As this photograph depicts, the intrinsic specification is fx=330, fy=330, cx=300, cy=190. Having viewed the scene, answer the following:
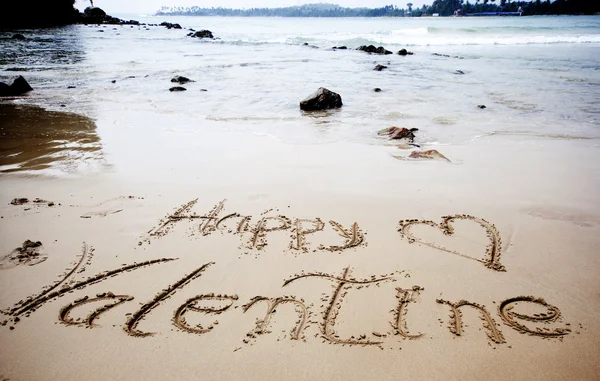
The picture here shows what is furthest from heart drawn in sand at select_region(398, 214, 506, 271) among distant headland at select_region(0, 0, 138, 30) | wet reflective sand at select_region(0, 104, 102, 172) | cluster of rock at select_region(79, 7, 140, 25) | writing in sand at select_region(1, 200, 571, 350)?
cluster of rock at select_region(79, 7, 140, 25)

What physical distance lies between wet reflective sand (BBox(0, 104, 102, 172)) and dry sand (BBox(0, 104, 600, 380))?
1.86 ft

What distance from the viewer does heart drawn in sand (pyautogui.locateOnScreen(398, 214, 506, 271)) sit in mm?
2355

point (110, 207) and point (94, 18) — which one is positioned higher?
point (94, 18)

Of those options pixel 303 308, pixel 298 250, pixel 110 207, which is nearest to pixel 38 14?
pixel 110 207

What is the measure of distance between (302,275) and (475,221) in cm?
161

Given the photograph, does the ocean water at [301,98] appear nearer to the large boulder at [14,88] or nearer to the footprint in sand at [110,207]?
the large boulder at [14,88]

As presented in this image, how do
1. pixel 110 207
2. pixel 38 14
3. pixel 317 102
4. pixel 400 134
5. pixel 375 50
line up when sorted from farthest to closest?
pixel 38 14 → pixel 375 50 → pixel 317 102 → pixel 400 134 → pixel 110 207

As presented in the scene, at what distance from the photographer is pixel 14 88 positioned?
305 inches

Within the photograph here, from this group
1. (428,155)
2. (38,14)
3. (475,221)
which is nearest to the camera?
(475,221)

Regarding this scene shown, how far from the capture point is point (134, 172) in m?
3.70

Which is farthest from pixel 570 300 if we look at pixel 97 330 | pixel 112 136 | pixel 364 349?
pixel 112 136

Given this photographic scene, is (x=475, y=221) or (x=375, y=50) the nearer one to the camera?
(x=475, y=221)

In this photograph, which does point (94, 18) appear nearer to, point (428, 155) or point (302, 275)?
point (428, 155)

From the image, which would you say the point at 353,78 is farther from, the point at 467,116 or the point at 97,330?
the point at 97,330
